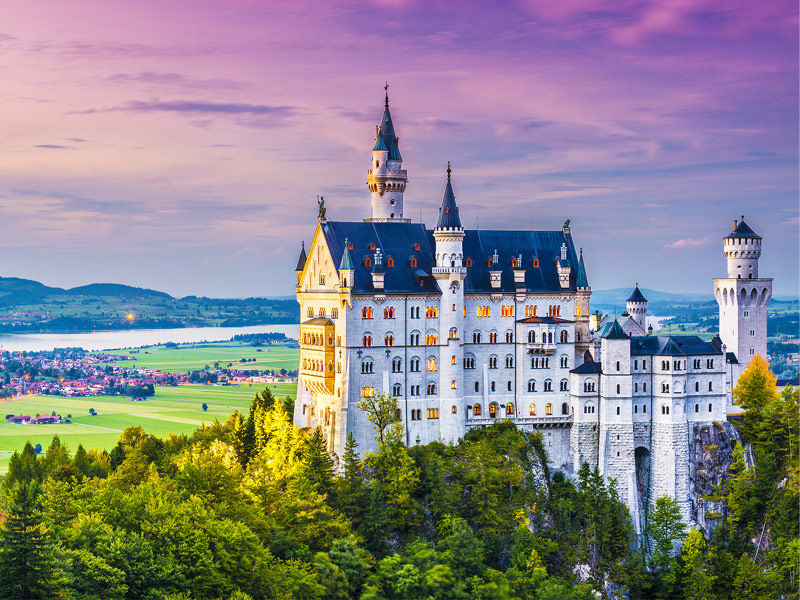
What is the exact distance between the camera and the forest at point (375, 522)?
78.2 meters

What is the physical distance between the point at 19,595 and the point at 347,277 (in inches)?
1709

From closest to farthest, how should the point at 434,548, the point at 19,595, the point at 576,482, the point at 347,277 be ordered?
the point at 19,595, the point at 434,548, the point at 347,277, the point at 576,482

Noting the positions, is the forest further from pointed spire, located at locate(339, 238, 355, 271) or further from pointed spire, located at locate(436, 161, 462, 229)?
pointed spire, located at locate(436, 161, 462, 229)

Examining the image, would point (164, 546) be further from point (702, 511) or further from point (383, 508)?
point (702, 511)

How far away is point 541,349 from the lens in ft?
362

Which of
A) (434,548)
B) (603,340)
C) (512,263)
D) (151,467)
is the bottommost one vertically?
(434,548)

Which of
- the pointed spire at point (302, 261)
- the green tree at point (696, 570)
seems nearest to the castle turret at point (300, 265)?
the pointed spire at point (302, 261)

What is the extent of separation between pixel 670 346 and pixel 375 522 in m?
37.1

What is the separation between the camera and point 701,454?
111438mm

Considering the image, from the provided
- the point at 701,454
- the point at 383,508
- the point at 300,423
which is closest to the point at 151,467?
the point at 300,423

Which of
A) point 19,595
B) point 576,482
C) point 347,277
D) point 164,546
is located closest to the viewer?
point 19,595

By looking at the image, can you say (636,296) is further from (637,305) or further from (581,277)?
(581,277)

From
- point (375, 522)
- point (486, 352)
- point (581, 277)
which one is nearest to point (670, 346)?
point (581, 277)

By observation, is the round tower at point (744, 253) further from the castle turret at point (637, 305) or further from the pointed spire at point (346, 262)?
the pointed spire at point (346, 262)
